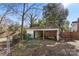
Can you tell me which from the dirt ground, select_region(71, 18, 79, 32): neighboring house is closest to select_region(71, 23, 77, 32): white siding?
select_region(71, 18, 79, 32): neighboring house

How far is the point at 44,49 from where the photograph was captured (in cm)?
353

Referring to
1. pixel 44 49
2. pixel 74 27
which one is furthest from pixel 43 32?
pixel 74 27

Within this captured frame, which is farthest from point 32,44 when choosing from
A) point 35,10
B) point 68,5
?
point 68,5

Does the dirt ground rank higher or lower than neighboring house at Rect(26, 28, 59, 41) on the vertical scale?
lower

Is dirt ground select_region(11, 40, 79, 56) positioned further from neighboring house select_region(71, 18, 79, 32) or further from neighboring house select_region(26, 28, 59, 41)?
neighboring house select_region(71, 18, 79, 32)

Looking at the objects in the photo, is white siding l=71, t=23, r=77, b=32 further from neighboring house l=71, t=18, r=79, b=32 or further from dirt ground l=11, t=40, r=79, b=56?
dirt ground l=11, t=40, r=79, b=56

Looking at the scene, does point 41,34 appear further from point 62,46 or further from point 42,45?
point 62,46

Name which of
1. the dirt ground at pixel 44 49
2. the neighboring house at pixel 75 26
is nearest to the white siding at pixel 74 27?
the neighboring house at pixel 75 26

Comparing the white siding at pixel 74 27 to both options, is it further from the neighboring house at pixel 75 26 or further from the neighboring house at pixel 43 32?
the neighboring house at pixel 43 32

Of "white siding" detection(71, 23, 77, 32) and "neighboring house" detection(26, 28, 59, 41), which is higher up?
"white siding" detection(71, 23, 77, 32)

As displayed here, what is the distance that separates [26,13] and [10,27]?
369 millimetres

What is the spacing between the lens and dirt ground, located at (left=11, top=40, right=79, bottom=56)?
349cm

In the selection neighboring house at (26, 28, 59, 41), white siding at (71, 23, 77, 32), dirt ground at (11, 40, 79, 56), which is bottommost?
dirt ground at (11, 40, 79, 56)

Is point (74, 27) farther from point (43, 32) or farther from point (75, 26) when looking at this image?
point (43, 32)
